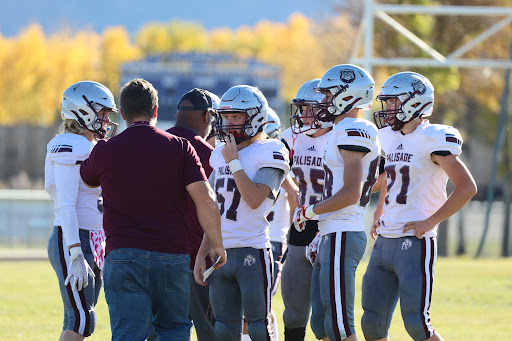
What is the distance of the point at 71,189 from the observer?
5984 mm

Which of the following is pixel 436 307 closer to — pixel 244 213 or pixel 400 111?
pixel 400 111

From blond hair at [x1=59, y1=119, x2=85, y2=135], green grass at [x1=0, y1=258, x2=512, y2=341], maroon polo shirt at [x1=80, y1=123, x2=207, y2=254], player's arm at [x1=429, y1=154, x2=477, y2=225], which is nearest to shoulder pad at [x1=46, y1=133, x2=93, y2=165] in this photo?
blond hair at [x1=59, y1=119, x2=85, y2=135]

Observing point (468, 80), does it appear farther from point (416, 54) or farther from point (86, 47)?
point (86, 47)

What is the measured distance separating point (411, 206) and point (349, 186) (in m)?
0.61

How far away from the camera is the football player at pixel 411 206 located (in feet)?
19.5

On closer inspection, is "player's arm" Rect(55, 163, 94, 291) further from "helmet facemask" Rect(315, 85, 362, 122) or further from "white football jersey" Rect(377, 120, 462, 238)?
"white football jersey" Rect(377, 120, 462, 238)

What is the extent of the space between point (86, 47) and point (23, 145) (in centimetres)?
2480

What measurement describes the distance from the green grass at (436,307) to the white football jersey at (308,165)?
2.12m

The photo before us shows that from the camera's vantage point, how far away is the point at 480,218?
29.5 metres

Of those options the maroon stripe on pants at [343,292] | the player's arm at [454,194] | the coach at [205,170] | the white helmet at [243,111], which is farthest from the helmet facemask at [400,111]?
the coach at [205,170]

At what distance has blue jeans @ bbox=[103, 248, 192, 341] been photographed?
5086 mm

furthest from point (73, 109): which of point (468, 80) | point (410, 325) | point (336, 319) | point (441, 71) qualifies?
point (468, 80)

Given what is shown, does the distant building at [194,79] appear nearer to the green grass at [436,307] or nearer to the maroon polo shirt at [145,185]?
the green grass at [436,307]

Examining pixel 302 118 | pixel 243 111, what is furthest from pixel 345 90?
pixel 302 118
